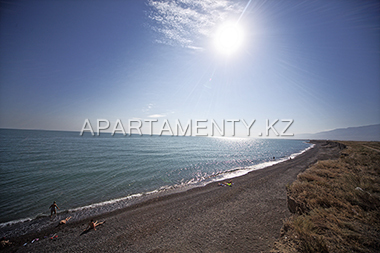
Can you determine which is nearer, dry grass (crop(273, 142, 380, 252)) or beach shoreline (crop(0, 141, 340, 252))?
dry grass (crop(273, 142, 380, 252))

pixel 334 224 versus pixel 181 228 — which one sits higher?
pixel 334 224

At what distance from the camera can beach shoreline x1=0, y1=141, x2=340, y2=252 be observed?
725 centimetres

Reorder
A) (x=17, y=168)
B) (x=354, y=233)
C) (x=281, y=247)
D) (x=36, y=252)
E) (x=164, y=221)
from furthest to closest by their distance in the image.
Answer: (x=17, y=168) → (x=164, y=221) → (x=36, y=252) → (x=281, y=247) → (x=354, y=233)

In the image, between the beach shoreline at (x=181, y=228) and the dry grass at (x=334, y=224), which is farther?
the beach shoreline at (x=181, y=228)

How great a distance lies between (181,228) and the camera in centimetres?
871

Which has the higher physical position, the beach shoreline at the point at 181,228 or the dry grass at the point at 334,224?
the dry grass at the point at 334,224

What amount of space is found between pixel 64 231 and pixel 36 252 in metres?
1.73

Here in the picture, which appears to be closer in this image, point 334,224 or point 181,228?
point 334,224

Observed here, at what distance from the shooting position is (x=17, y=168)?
2212 cm

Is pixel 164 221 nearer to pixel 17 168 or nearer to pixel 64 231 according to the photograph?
pixel 64 231

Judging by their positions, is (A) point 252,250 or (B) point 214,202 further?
(B) point 214,202

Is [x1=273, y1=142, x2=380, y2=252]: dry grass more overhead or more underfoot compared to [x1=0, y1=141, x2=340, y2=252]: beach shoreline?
more overhead

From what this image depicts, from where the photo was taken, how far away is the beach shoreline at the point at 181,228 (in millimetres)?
7254

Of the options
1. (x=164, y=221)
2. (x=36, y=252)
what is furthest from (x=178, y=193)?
(x=36, y=252)
